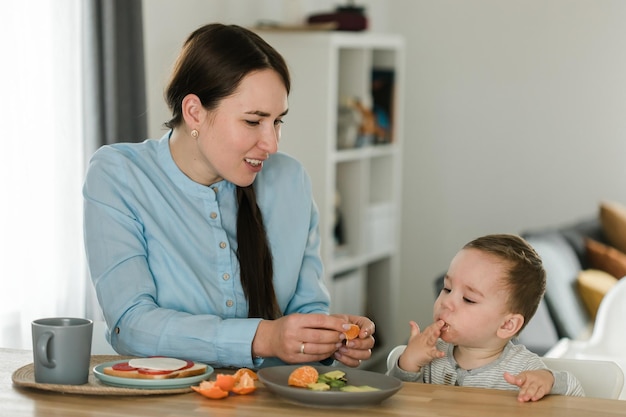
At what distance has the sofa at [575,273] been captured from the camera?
3395 millimetres

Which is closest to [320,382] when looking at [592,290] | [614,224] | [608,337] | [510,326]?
[510,326]

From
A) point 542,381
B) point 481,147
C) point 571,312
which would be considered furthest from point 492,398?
point 481,147

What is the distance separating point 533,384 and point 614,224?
10.2ft

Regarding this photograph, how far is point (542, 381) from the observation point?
1.49m

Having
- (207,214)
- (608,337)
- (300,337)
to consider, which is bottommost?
(608,337)

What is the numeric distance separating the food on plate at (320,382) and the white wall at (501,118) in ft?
11.6

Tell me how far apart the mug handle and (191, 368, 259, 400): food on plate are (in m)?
0.22

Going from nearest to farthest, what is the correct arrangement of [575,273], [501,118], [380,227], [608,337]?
1. [608,337]
2. [575,273]
3. [380,227]
4. [501,118]

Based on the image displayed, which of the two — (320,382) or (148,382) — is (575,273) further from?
(148,382)

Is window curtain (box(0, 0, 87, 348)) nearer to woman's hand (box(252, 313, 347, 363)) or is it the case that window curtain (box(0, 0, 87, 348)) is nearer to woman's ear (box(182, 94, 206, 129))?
woman's ear (box(182, 94, 206, 129))

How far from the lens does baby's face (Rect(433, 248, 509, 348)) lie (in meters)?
1.77

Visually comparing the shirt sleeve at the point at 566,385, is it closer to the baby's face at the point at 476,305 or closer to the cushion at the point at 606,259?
the baby's face at the point at 476,305

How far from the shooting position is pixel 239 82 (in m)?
1.88

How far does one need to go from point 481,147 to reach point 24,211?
10.1 ft
